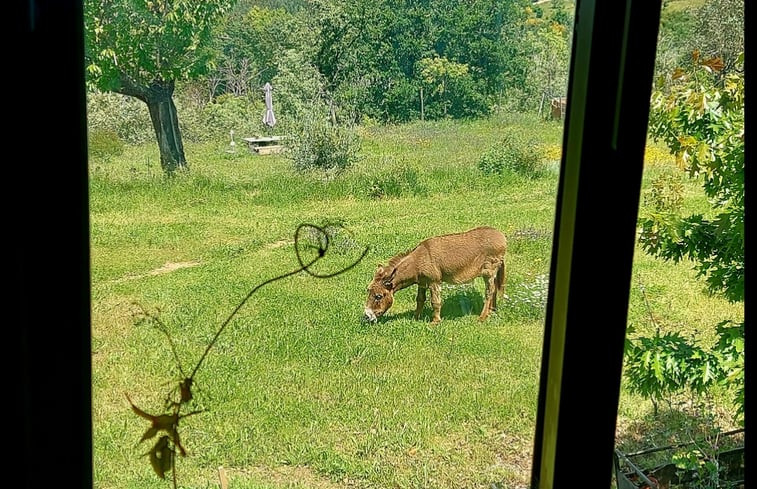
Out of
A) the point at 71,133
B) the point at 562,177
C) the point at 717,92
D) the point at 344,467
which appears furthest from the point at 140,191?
the point at 717,92

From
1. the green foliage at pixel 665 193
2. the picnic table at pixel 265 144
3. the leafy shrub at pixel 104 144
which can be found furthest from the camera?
the green foliage at pixel 665 193

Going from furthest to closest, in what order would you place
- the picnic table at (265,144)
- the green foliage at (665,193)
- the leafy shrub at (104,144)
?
the green foliage at (665,193), the picnic table at (265,144), the leafy shrub at (104,144)

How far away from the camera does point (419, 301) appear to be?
125cm

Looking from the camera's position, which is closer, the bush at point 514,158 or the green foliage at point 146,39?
the green foliage at point 146,39

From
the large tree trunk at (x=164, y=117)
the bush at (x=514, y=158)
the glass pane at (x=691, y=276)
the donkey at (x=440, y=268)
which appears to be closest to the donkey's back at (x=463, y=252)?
the donkey at (x=440, y=268)

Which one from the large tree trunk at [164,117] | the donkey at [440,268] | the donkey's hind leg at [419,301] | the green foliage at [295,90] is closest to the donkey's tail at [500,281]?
the donkey at [440,268]

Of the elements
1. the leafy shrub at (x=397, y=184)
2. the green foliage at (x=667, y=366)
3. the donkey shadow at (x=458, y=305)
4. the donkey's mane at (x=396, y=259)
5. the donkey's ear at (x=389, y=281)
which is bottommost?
the green foliage at (x=667, y=366)

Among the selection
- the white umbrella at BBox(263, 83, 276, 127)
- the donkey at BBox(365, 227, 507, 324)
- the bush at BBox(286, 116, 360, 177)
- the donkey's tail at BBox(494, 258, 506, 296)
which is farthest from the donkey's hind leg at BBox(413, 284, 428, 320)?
the white umbrella at BBox(263, 83, 276, 127)

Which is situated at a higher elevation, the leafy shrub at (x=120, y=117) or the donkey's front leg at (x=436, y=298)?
the leafy shrub at (x=120, y=117)

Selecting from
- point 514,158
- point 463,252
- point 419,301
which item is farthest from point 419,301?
point 514,158

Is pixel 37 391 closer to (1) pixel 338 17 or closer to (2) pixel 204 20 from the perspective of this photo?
(2) pixel 204 20

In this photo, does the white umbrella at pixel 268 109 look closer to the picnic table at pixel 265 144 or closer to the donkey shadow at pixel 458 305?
the picnic table at pixel 265 144

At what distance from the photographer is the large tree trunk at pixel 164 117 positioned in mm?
1106

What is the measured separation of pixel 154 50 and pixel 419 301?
1.84ft
